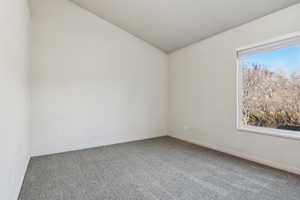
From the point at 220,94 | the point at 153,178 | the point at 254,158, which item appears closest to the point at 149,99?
the point at 220,94

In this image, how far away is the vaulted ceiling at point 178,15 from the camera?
2.43 m

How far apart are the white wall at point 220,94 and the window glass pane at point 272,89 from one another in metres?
0.23

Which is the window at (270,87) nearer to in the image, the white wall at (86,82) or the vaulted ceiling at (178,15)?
the vaulted ceiling at (178,15)

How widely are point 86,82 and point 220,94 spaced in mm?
2749

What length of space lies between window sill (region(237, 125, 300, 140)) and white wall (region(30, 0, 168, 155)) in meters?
2.23

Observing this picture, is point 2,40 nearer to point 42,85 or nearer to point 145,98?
point 42,85

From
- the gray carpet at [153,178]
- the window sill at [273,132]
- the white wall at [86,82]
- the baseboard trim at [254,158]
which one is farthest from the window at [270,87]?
the white wall at [86,82]

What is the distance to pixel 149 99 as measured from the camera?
4289 millimetres

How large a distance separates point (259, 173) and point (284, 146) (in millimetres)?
541

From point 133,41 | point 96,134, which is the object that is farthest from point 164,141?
point 133,41

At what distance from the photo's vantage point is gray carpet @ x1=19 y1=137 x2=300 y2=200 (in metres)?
1.75

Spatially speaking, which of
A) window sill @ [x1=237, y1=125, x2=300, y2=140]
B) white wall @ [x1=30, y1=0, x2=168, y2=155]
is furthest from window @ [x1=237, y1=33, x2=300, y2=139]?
white wall @ [x1=30, y1=0, x2=168, y2=155]

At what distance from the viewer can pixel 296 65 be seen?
229cm

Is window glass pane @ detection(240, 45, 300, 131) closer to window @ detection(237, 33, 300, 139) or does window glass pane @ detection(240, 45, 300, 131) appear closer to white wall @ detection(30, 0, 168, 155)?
window @ detection(237, 33, 300, 139)
